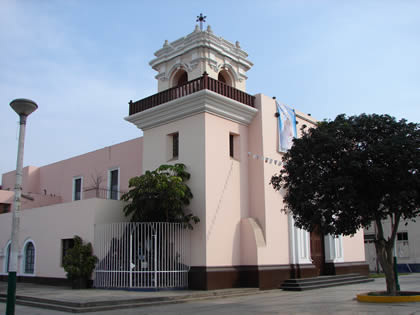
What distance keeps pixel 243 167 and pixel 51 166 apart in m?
16.0

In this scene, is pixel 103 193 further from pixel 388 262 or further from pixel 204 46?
pixel 388 262

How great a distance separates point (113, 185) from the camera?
23.8 meters

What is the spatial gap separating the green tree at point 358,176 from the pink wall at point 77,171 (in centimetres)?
1103

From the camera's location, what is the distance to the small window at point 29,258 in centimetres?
1962

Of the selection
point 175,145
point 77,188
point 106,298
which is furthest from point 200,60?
point 77,188

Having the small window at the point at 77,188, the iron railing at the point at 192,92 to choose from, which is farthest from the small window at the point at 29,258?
the iron railing at the point at 192,92

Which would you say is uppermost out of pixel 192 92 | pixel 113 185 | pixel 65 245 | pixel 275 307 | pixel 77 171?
pixel 192 92

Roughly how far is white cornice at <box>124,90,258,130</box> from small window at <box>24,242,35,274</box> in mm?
7263

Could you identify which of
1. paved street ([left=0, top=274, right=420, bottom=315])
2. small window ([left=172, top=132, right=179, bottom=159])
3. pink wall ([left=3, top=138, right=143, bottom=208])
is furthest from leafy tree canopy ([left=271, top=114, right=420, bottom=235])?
pink wall ([left=3, top=138, right=143, bottom=208])

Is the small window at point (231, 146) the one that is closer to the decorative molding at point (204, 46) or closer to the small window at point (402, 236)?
the decorative molding at point (204, 46)

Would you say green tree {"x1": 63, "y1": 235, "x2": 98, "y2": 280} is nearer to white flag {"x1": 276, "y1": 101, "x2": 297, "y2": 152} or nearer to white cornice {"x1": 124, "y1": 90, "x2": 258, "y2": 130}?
white cornice {"x1": 124, "y1": 90, "x2": 258, "y2": 130}

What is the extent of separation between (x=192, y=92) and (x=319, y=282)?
933 centimetres

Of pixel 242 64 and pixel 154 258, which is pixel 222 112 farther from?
pixel 154 258

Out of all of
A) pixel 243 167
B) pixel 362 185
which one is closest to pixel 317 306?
pixel 362 185
